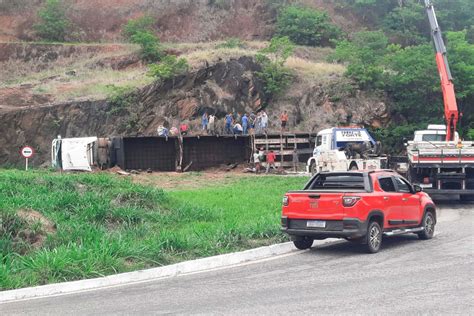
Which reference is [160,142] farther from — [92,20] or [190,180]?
[92,20]

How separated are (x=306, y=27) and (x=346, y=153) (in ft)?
116

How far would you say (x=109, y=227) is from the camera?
538 inches

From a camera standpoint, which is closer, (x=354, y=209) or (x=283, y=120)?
(x=354, y=209)

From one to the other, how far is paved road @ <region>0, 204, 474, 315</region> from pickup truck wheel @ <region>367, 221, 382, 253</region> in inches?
8.4

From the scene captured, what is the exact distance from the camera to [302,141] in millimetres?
36750

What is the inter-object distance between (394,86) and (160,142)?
17395mm

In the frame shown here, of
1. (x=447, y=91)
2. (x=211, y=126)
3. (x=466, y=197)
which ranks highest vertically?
(x=447, y=91)

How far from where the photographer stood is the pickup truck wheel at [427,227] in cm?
1339

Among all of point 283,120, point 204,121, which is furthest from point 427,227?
point 283,120

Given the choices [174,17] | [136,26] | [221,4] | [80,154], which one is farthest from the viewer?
[221,4]

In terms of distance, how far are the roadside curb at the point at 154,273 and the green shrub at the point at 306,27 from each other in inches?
1938

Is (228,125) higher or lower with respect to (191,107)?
lower

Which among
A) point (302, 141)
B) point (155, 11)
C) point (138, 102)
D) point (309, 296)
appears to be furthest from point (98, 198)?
point (155, 11)

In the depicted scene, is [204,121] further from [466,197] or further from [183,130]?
[466,197]
